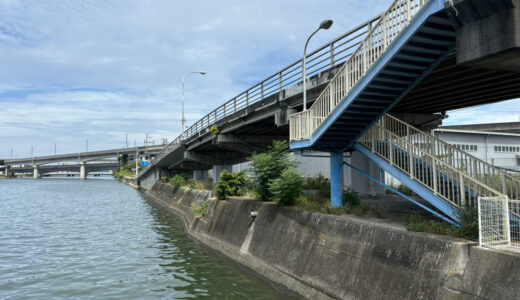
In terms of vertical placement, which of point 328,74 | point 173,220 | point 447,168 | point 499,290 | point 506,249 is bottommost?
point 173,220

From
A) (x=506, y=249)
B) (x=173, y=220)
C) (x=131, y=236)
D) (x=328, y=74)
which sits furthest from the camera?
(x=173, y=220)

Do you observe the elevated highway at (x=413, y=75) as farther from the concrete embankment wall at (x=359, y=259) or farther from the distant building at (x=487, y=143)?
the distant building at (x=487, y=143)

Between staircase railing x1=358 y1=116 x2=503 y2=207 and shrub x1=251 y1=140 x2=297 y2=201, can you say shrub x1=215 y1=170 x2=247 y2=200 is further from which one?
staircase railing x1=358 y1=116 x2=503 y2=207

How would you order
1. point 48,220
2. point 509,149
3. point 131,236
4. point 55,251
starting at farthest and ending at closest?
point 509,149, point 48,220, point 131,236, point 55,251

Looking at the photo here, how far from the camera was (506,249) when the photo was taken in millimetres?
7312

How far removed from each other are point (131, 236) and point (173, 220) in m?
9.22

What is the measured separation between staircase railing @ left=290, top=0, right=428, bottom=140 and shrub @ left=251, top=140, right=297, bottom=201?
2.26 metres

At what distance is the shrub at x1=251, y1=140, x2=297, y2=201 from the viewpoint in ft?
58.0

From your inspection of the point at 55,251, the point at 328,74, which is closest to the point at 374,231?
the point at 328,74

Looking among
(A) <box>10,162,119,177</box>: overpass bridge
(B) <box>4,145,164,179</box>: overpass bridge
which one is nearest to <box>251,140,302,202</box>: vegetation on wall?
(B) <box>4,145,164,179</box>: overpass bridge

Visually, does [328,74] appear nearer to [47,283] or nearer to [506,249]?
[506,249]

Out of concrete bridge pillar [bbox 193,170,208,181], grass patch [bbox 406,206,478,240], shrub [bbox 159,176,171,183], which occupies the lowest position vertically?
grass patch [bbox 406,206,478,240]

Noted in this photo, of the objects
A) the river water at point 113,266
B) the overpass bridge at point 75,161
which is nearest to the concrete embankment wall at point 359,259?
the river water at point 113,266

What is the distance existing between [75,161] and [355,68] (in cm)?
16270
